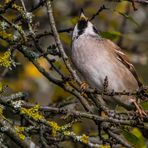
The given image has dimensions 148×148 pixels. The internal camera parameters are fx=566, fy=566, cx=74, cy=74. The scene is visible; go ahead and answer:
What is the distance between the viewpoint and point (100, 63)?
481 cm

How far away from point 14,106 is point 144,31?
5102 mm

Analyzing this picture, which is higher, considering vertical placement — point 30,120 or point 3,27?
point 3,27

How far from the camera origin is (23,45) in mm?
3635

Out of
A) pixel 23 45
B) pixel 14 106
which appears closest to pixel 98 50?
pixel 23 45

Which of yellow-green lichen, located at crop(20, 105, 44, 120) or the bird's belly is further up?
the bird's belly

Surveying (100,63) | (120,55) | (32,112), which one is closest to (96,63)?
(100,63)

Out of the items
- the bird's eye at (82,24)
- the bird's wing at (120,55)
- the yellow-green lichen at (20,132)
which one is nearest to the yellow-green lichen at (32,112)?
the yellow-green lichen at (20,132)

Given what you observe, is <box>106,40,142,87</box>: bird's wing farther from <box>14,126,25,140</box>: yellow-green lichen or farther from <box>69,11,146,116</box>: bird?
<box>14,126,25,140</box>: yellow-green lichen

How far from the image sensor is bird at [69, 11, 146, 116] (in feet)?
15.4

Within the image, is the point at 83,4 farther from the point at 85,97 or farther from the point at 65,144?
the point at 85,97

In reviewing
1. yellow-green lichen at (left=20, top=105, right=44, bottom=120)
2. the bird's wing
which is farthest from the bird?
yellow-green lichen at (left=20, top=105, right=44, bottom=120)

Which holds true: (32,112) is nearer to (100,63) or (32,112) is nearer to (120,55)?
(100,63)

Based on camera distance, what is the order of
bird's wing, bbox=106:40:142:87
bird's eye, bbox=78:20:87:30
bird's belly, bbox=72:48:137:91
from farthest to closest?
bird's wing, bbox=106:40:142:87 < bird's eye, bbox=78:20:87:30 < bird's belly, bbox=72:48:137:91

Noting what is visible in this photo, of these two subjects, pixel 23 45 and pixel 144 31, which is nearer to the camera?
pixel 23 45
